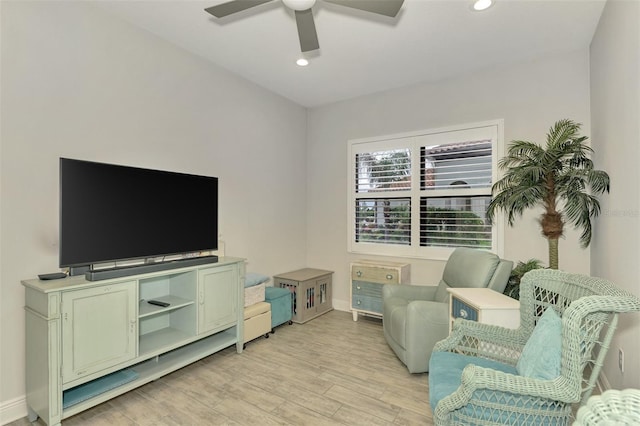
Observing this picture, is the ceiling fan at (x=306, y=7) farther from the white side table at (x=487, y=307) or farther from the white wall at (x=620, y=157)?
the white side table at (x=487, y=307)

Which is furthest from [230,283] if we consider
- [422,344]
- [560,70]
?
[560,70]

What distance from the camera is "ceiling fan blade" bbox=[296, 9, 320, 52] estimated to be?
2062 millimetres

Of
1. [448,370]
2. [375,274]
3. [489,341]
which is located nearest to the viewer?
[448,370]

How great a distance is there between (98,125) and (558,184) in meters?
3.94

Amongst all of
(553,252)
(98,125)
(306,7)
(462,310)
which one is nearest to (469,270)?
(462,310)

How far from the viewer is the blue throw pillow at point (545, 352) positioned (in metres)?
1.39

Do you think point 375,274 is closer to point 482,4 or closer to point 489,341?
point 489,341

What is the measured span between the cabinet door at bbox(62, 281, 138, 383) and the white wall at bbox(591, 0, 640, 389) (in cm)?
316

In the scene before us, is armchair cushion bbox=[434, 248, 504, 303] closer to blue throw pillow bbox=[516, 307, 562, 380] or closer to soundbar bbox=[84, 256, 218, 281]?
blue throw pillow bbox=[516, 307, 562, 380]

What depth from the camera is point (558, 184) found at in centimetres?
274

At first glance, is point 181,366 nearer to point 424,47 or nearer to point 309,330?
point 309,330

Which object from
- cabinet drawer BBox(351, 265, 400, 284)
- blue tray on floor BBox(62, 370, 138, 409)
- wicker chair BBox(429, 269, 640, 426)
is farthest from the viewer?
cabinet drawer BBox(351, 265, 400, 284)

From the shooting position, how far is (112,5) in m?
2.49

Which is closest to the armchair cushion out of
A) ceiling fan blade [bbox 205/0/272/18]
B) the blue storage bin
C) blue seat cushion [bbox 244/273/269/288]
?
the blue storage bin
